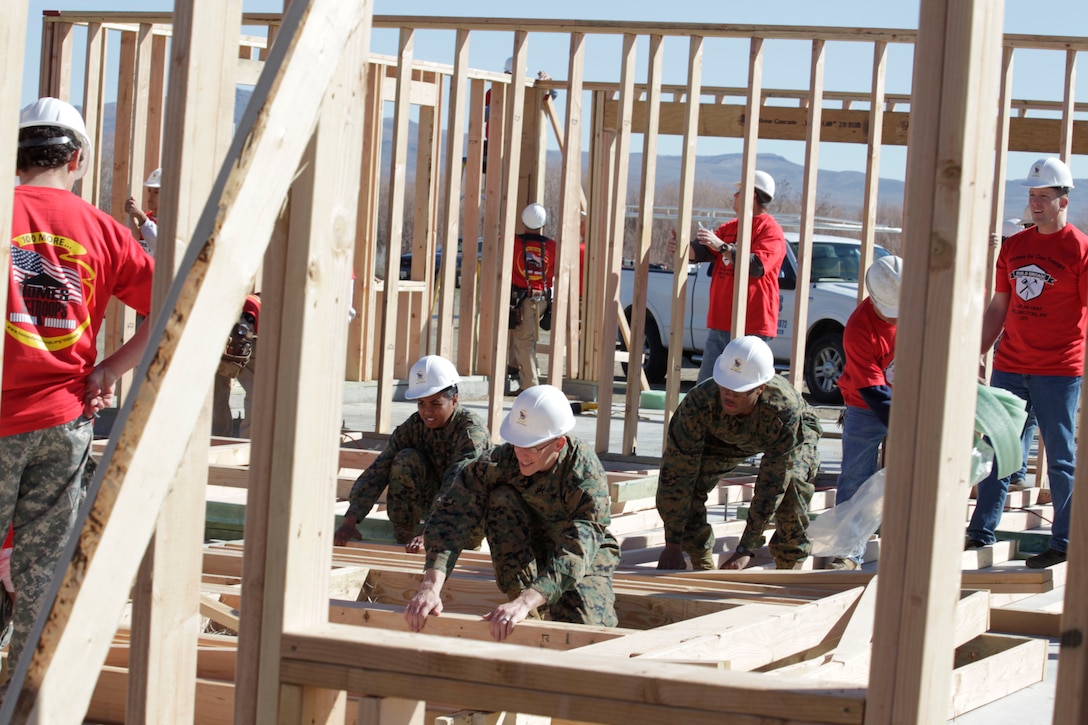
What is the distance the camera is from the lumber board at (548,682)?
2283 millimetres

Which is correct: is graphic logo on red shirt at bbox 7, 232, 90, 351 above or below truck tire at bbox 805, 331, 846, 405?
above

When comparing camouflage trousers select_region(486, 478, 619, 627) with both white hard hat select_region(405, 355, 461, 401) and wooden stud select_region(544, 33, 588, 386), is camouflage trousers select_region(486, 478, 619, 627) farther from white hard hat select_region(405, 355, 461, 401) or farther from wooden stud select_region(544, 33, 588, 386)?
wooden stud select_region(544, 33, 588, 386)

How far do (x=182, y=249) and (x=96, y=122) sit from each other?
349 inches

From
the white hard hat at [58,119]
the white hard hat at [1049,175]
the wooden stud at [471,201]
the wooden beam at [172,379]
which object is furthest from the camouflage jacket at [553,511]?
the wooden stud at [471,201]

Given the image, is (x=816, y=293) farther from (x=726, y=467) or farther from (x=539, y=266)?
(x=726, y=467)

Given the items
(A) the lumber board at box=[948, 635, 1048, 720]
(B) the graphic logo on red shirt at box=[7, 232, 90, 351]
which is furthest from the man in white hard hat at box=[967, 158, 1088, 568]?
(B) the graphic logo on red shirt at box=[7, 232, 90, 351]

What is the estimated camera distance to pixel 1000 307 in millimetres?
7133

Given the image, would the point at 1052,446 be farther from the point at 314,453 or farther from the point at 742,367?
the point at 314,453

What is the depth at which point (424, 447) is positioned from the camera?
6.57 m

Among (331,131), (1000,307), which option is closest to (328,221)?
(331,131)

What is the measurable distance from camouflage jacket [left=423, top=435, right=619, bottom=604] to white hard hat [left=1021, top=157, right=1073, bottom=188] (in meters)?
3.10

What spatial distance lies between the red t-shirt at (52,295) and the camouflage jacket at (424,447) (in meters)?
2.53

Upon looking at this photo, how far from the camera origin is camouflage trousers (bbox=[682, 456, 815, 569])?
645 centimetres

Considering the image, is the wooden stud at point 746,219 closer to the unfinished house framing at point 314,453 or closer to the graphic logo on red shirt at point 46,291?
the graphic logo on red shirt at point 46,291
